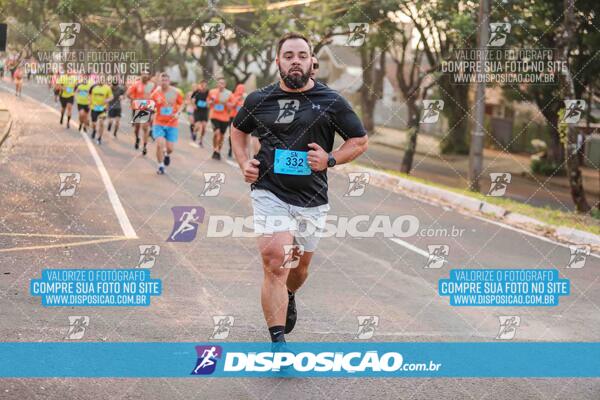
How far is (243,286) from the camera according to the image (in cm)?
923

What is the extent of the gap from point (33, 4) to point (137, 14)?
974 cm

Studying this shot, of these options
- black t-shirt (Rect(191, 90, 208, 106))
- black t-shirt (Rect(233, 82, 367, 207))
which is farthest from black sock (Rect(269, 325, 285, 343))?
black t-shirt (Rect(191, 90, 208, 106))

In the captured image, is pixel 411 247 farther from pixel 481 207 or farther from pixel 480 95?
pixel 480 95

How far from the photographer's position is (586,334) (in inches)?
316

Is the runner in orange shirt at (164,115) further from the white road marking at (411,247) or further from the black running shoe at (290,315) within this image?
the black running shoe at (290,315)

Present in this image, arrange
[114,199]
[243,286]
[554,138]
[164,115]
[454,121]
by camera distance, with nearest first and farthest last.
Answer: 1. [243,286]
2. [114,199]
3. [164,115]
4. [554,138]
5. [454,121]

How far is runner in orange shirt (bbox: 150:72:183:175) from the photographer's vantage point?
18703 mm

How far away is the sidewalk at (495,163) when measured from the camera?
35031 mm

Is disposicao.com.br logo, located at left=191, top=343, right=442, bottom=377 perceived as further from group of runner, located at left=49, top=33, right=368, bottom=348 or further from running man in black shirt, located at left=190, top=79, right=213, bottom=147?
running man in black shirt, located at left=190, top=79, right=213, bottom=147

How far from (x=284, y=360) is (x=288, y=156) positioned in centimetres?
130

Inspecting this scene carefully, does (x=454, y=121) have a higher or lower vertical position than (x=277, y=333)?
lower

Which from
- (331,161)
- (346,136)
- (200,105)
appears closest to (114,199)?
(346,136)

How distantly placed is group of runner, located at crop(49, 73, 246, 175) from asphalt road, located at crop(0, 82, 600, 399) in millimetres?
1672

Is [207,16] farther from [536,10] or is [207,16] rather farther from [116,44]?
[536,10]
